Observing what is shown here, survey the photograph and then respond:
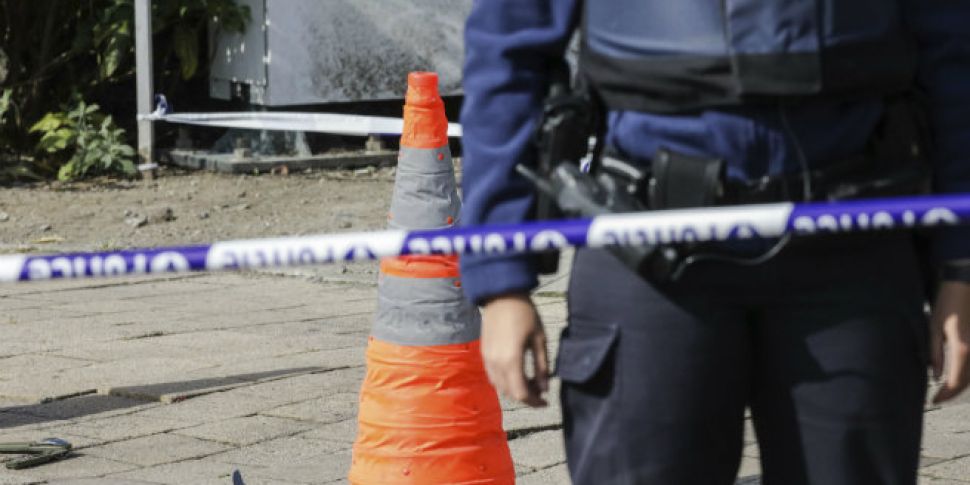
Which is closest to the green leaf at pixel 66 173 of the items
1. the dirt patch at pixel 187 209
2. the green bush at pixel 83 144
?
the green bush at pixel 83 144

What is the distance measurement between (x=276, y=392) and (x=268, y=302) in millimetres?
2095

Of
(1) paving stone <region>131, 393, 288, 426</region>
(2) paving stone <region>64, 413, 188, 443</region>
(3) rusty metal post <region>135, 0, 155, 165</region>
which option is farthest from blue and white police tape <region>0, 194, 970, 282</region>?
(3) rusty metal post <region>135, 0, 155, 165</region>

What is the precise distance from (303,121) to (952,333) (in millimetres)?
8953

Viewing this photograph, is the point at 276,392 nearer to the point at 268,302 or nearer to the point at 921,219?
the point at 268,302

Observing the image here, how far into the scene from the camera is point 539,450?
5277 millimetres

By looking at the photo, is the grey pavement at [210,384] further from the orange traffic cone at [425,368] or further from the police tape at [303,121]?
the police tape at [303,121]

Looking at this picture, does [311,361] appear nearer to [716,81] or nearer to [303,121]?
[716,81]

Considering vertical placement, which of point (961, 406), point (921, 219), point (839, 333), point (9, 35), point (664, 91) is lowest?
point (961, 406)

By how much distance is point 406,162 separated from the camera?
4.75m

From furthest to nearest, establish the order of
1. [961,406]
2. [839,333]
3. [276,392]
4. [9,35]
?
[9,35] → [276,392] → [961,406] → [839,333]

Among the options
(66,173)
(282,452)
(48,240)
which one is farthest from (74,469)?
(66,173)

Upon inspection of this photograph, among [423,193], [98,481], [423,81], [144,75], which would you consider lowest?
[98,481]

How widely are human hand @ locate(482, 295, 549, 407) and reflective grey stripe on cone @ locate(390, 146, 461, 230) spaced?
Answer: 2116 mm

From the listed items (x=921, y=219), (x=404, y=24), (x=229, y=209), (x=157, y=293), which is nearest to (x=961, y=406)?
(x=921, y=219)
